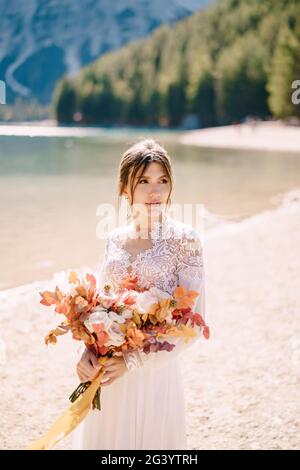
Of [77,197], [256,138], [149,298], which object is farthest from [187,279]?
[256,138]

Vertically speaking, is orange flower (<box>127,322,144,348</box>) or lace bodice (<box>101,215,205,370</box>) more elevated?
lace bodice (<box>101,215,205,370</box>)

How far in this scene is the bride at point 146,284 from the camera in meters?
2.74

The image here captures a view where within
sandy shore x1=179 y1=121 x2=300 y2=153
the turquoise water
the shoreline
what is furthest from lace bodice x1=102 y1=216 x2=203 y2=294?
sandy shore x1=179 y1=121 x2=300 y2=153

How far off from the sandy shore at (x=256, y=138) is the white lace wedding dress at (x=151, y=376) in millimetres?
48113

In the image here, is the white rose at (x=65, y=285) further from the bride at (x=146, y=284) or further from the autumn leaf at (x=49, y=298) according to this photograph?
the bride at (x=146, y=284)

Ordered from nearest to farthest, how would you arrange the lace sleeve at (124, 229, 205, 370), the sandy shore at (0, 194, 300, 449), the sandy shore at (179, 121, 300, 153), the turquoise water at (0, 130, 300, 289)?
the lace sleeve at (124, 229, 205, 370) < the sandy shore at (0, 194, 300, 449) < the turquoise water at (0, 130, 300, 289) < the sandy shore at (179, 121, 300, 153)

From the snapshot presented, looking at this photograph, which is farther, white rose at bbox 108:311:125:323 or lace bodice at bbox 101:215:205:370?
lace bodice at bbox 101:215:205:370

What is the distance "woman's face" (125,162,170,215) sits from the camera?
2750mm

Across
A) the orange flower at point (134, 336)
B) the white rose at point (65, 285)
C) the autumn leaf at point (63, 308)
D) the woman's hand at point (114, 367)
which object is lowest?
the woman's hand at point (114, 367)

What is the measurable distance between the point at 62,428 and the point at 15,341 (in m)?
4.62

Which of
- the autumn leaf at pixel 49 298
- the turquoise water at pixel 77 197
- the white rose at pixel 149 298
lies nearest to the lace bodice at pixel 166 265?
the white rose at pixel 149 298

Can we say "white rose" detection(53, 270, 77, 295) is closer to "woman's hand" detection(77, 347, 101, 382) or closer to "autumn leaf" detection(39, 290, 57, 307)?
"autumn leaf" detection(39, 290, 57, 307)
